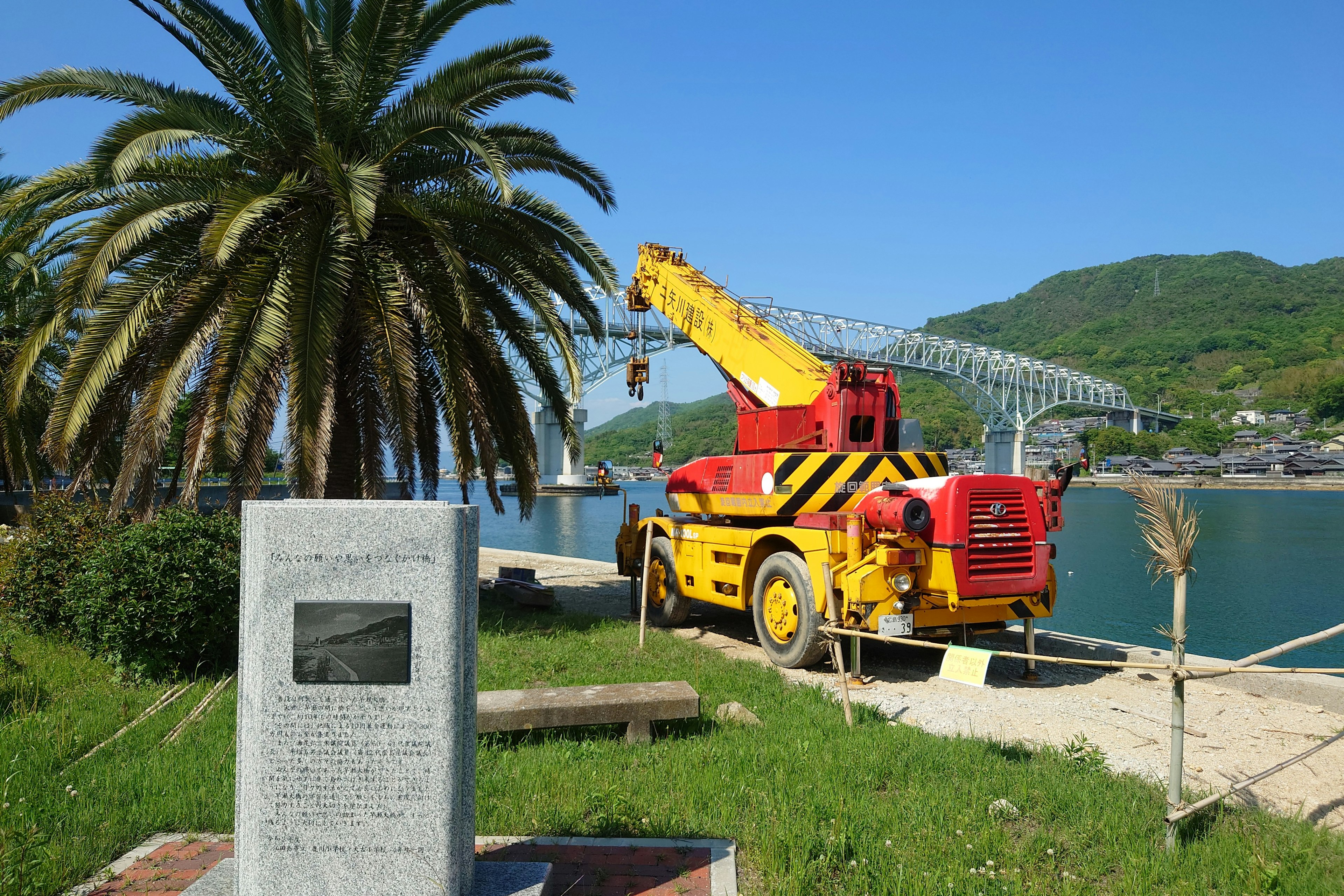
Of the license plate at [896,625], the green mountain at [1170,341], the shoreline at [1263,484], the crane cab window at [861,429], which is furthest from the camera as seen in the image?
the green mountain at [1170,341]

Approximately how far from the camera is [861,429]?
9852mm

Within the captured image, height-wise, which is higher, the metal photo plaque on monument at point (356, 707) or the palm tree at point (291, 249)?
the palm tree at point (291, 249)

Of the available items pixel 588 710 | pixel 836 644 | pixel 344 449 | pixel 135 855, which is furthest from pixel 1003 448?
pixel 135 855

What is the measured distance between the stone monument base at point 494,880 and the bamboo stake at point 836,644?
10.1 ft

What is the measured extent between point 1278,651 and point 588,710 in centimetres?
401

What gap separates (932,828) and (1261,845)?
1.54 m

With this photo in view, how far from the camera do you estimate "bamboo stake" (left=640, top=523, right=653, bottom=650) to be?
938cm

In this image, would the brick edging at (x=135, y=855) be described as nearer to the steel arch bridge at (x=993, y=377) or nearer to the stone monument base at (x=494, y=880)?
the stone monument base at (x=494, y=880)

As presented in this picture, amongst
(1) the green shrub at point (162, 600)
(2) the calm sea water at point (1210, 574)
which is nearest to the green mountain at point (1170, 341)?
(2) the calm sea water at point (1210, 574)

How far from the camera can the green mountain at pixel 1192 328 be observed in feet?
412

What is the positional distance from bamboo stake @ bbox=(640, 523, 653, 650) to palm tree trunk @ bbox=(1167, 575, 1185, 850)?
18.3 feet

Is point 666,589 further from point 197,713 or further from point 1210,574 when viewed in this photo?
point 1210,574

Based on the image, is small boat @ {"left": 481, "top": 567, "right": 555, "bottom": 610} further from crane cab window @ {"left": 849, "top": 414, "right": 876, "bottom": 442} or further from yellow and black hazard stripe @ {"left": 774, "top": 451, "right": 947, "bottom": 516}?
crane cab window @ {"left": 849, "top": 414, "right": 876, "bottom": 442}

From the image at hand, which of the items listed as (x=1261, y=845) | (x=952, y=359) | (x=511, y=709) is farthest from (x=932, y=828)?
(x=952, y=359)
